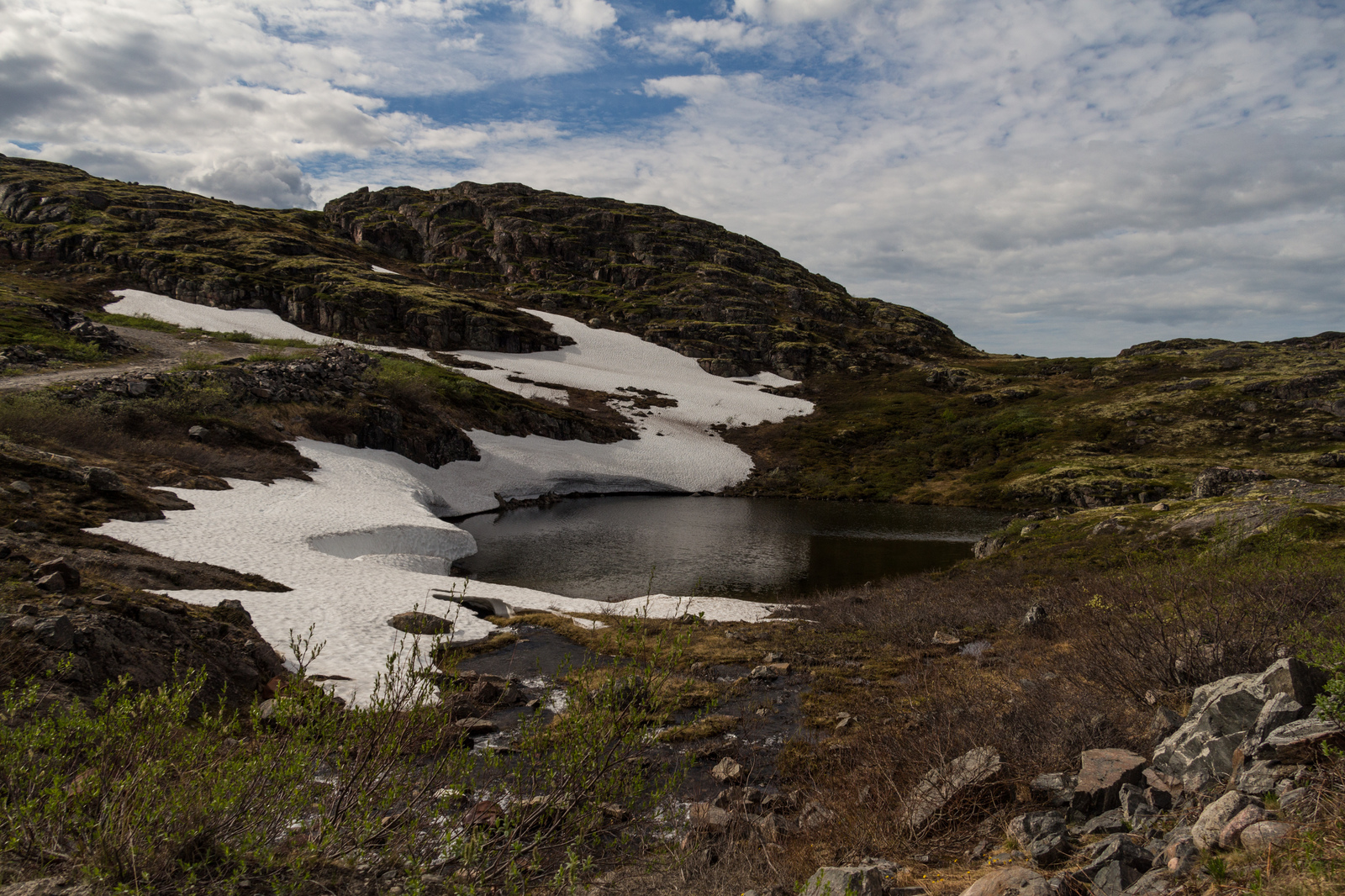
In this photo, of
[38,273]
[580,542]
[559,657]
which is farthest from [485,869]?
[38,273]

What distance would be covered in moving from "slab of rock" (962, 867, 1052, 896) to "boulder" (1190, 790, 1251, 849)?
115 centimetres

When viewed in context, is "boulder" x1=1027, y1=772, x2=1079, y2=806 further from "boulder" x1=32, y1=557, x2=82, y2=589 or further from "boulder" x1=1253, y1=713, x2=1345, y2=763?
"boulder" x1=32, y1=557, x2=82, y2=589

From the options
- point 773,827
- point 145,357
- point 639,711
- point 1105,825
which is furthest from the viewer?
point 145,357

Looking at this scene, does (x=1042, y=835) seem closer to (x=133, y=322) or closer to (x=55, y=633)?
(x=55, y=633)

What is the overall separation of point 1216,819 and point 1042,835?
4.97ft

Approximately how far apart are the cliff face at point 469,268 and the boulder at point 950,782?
106 meters

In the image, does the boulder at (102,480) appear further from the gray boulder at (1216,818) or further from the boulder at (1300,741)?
the boulder at (1300,741)

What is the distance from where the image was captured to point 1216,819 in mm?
4488

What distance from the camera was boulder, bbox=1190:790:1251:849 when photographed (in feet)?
14.3

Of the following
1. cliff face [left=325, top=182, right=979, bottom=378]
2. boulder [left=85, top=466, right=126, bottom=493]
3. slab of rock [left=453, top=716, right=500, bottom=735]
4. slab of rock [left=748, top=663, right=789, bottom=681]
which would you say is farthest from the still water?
cliff face [left=325, top=182, right=979, bottom=378]

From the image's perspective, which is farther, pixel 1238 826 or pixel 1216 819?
pixel 1216 819

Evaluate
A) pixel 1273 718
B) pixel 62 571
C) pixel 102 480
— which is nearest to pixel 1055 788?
pixel 1273 718

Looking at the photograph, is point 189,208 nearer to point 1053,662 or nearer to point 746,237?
point 746,237

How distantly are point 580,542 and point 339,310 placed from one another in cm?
8089
